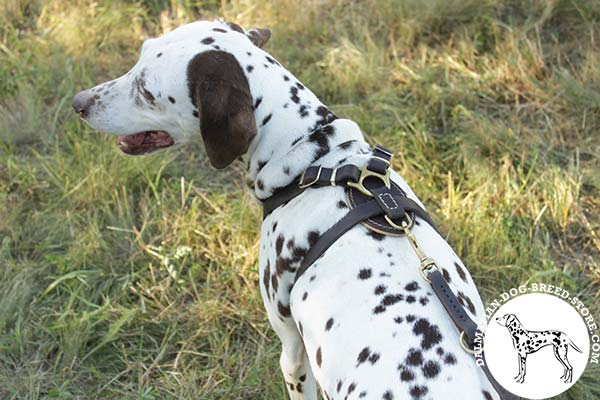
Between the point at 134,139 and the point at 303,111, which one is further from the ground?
the point at 303,111

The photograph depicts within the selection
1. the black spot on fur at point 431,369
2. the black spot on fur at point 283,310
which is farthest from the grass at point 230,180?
the black spot on fur at point 431,369

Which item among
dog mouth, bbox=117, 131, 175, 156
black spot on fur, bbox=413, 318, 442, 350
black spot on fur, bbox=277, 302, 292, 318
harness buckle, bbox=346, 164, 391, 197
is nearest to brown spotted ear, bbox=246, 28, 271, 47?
dog mouth, bbox=117, 131, 175, 156

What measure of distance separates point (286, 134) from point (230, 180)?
1.72 meters

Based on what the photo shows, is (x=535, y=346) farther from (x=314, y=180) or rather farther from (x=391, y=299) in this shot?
(x=314, y=180)

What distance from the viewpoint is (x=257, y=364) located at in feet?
10.8

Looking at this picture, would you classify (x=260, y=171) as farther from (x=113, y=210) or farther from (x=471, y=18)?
(x=471, y=18)

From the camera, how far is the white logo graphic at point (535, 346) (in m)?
1.99

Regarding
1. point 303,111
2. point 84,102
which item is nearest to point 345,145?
point 303,111

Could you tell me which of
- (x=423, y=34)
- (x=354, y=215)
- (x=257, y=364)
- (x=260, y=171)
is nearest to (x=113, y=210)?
(x=257, y=364)

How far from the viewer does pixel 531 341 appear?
206 cm

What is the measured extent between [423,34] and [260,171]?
2748 millimetres

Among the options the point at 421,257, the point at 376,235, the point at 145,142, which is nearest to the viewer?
the point at 421,257

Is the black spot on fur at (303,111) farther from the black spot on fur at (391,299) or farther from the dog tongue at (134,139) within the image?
the black spot on fur at (391,299)

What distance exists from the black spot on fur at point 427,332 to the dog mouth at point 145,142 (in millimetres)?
1207
